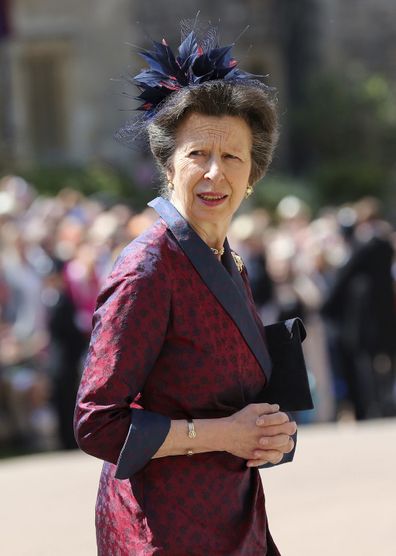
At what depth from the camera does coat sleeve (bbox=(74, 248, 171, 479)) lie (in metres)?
3.16

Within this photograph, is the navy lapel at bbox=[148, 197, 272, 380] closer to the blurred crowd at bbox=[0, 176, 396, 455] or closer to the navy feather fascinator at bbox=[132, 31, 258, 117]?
the navy feather fascinator at bbox=[132, 31, 258, 117]

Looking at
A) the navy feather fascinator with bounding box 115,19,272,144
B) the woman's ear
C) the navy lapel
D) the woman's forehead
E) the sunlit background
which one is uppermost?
the sunlit background

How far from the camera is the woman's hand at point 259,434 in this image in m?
3.26

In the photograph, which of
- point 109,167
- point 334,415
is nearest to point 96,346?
point 334,415

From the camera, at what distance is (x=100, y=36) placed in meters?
25.2

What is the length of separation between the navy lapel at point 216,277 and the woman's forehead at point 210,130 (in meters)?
0.19

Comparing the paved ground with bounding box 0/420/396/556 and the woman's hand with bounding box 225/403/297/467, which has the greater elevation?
the woman's hand with bounding box 225/403/297/467

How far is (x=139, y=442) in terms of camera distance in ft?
10.3

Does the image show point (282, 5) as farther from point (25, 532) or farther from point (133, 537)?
point (133, 537)

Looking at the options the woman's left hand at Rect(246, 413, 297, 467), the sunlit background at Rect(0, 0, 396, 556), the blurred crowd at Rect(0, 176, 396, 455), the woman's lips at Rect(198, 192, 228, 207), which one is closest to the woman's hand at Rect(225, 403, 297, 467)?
the woman's left hand at Rect(246, 413, 297, 467)

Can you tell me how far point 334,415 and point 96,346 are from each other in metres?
7.75

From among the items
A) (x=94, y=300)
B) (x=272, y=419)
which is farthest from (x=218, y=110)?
(x=94, y=300)

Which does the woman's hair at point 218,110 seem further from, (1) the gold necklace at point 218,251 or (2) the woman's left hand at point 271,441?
(2) the woman's left hand at point 271,441

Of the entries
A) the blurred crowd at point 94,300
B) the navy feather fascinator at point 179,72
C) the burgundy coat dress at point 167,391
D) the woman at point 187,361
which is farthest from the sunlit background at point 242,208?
the burgundy coat dress at point 167,391
